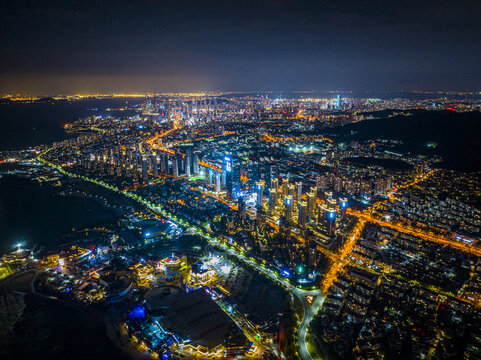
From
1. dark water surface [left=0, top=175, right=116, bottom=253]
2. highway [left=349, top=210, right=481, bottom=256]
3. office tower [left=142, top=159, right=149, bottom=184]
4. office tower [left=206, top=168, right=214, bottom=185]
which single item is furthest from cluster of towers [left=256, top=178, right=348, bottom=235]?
office tower [left=142, top=159, right=149, bottom=184]

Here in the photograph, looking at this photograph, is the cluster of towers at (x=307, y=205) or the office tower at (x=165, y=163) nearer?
the cluster of towers at (x=307, y=205)

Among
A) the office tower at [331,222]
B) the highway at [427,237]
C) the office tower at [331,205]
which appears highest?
the office tower at [331,205]

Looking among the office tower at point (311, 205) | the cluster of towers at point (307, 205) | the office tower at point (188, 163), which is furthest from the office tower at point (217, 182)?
the office tower at point (311, 205)

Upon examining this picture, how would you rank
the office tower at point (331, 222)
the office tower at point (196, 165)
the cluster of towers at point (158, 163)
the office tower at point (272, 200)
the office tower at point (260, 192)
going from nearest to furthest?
the office tower at point (331, 222)
the office tower at point (272, 200)
the office tower at point (260, 192)
the cluster of towers at point (158, 163)
the office tower at point (196, 165)

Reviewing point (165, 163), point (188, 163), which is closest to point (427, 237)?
point (188, 163)

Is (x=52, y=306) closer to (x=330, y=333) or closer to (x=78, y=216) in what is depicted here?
(x=78, y=216)

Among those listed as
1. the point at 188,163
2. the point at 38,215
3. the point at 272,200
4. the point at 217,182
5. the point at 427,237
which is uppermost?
the point at 188,163

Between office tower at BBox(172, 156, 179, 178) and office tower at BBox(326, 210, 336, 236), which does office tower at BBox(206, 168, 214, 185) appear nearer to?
office tower at BBox(172, 156, 179, 178)

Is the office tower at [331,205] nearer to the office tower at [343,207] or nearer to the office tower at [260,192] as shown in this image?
the office tower at [343,207]

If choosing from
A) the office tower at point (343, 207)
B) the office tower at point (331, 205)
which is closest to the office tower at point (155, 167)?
the office tower at point (331, 205)

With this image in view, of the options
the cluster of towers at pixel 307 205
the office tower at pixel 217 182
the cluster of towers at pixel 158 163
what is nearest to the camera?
the cluster of towers at pixel 307 205

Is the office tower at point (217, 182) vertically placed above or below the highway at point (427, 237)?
above

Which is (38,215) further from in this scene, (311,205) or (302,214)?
(311,205)
